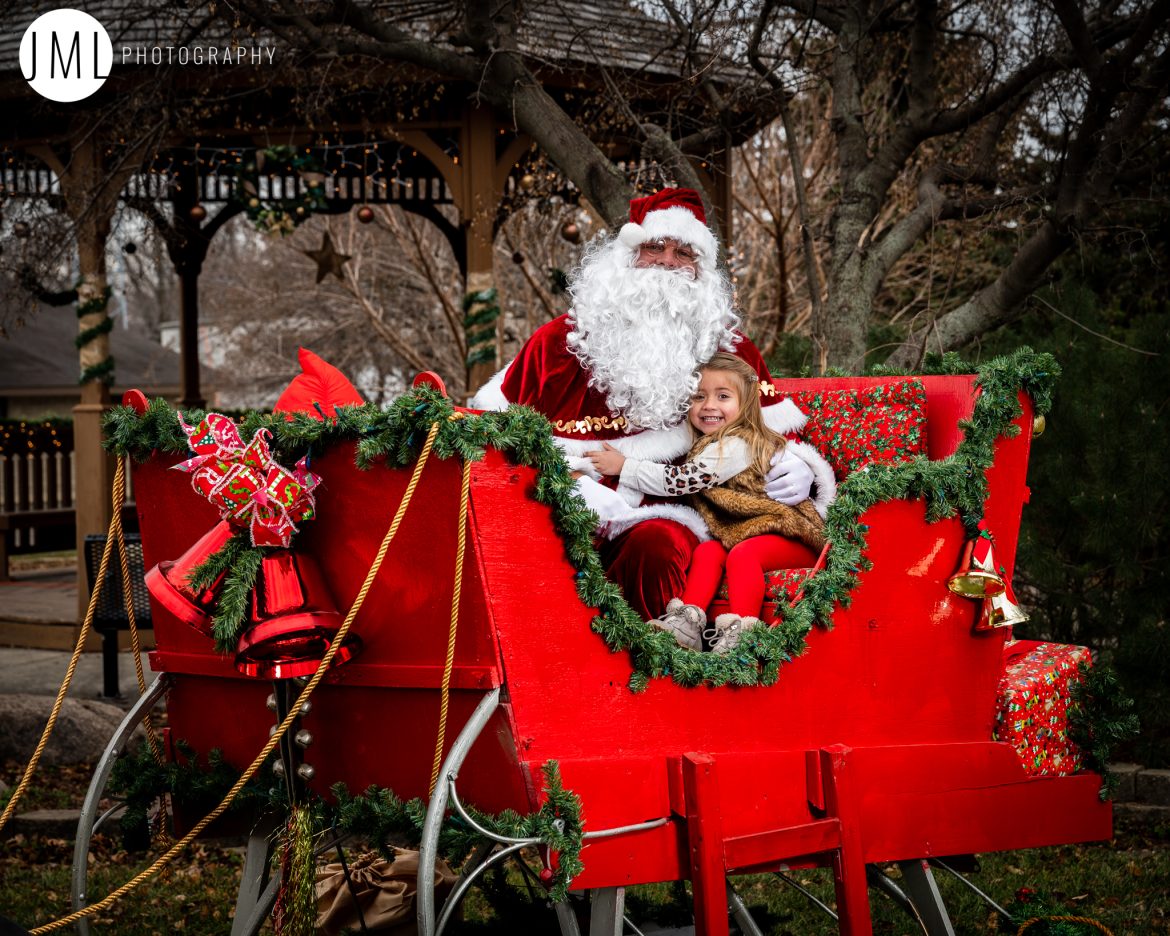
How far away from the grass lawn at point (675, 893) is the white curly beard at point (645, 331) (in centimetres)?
152

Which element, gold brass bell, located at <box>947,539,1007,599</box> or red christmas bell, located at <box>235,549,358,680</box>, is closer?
red christmas bell, located at <box>235,549,358,680</box>

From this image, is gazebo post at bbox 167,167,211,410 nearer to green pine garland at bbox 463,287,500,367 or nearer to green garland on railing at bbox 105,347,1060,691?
green pine garland at bbox 463,287,500,367

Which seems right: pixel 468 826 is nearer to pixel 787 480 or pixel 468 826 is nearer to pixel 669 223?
pixel 787 480

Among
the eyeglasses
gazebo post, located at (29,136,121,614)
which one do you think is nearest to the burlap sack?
the eyeglasses

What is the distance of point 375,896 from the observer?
12.1 feet

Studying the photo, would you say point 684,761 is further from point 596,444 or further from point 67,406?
point 67,406

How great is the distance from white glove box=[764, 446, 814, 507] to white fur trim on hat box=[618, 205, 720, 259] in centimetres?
79

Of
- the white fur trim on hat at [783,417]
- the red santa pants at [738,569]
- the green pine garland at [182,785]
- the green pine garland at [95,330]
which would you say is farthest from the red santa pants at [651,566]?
the green pine garland at [95,330]

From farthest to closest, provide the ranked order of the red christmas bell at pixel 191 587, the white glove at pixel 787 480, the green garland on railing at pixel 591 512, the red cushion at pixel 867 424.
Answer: the red cushion at pixel 867 424
the white glove at pixel 787 480
the red christmas bell at pixel 191 587
the green garland on railing at pixel 591 512

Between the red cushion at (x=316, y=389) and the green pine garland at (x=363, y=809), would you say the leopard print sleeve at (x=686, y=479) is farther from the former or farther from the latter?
the green pine garland at (x=363, y=809)

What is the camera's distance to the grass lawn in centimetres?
393

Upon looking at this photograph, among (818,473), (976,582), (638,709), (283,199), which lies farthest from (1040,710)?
(283,199)

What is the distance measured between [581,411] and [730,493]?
60 centimetres

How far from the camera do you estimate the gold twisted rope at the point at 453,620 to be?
2.29 m
